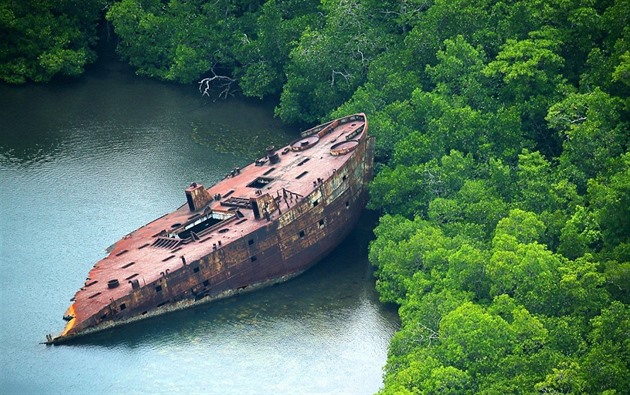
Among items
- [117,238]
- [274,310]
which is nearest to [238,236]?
[274,310]

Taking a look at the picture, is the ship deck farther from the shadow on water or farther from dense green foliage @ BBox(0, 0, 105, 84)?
dense green foliage @ BBox(0, 0, 105, 84)

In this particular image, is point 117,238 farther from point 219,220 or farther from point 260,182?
point 260,182

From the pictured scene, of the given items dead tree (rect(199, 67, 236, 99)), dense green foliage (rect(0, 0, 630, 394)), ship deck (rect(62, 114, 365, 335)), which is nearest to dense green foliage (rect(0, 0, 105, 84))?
dense green foliage (rect(0, 0, 630, 394))

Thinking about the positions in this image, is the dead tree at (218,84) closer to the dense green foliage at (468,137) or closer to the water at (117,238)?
the dense green foliage at (468,137)

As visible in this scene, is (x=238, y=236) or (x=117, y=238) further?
(x=117, y=238)

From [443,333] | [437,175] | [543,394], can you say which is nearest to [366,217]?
[437,175]

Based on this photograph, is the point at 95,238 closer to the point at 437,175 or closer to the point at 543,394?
the point at 437,175

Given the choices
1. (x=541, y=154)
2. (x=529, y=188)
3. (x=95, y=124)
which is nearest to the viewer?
(x=529, y=188)
